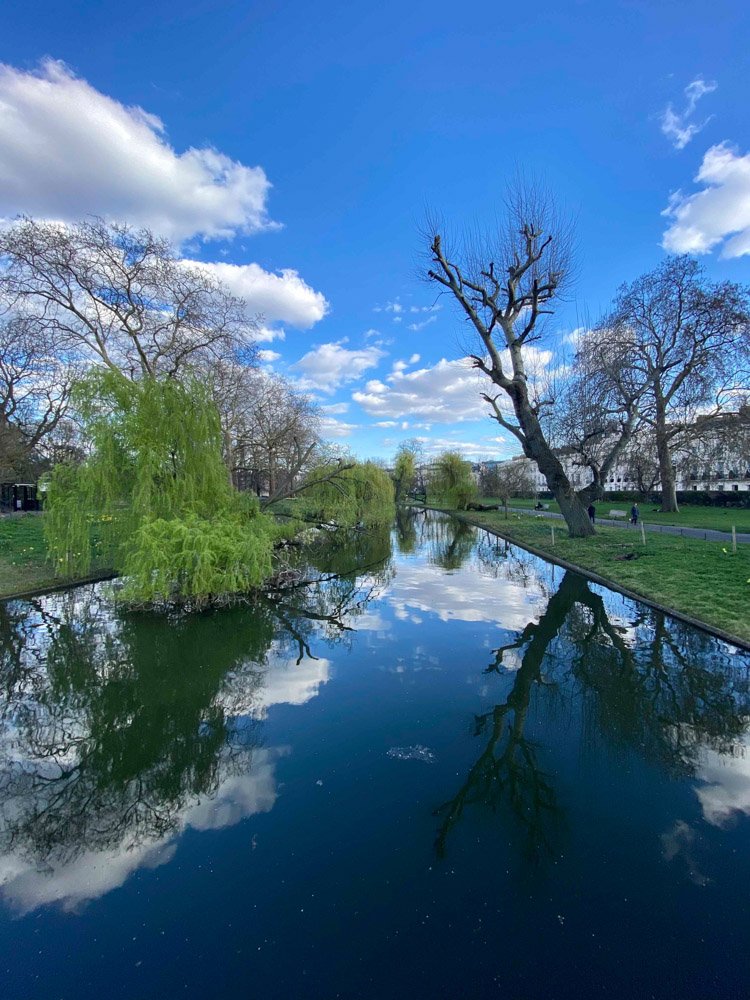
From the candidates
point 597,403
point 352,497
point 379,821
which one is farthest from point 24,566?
point 597,403

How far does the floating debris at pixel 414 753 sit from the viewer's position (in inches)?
171

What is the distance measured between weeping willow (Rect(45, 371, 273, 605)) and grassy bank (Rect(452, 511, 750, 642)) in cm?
860

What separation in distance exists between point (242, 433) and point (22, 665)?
71.6 ft

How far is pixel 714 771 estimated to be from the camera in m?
4.04

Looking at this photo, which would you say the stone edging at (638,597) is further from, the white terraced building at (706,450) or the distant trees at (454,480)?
the distant trees at (454,480)

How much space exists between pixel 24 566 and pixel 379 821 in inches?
562

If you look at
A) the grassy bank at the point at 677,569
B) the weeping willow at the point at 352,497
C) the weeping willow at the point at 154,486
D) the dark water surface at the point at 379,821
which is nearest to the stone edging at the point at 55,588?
the weeping willow at the point at 154,486

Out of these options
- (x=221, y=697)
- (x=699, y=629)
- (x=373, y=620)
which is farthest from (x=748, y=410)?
(x=221, y=697)

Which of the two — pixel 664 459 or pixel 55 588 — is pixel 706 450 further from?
pixel 55 588

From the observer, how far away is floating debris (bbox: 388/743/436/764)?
4.35m

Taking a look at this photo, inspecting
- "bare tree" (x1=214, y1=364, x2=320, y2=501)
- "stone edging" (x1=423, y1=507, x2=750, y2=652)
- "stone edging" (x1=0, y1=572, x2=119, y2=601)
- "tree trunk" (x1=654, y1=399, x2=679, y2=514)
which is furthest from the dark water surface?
"tree trunk" (x1=654, y1=399, x2=679, y2=514)

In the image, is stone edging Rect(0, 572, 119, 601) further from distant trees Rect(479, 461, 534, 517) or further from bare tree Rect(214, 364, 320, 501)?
distant trees Rect(479, 461, 534, 517)

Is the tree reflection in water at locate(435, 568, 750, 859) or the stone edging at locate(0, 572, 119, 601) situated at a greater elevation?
the stone edging at locate(0, 572, 119, 601)

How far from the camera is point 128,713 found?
5426mm
